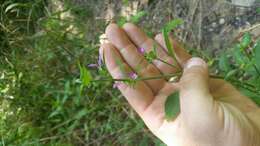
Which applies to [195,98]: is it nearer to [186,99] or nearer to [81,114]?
[186,99]

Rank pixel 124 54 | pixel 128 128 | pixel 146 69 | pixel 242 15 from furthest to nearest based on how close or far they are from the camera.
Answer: pixel 128 128
pixel 242 15
pixel 124 54
pixel 146 69

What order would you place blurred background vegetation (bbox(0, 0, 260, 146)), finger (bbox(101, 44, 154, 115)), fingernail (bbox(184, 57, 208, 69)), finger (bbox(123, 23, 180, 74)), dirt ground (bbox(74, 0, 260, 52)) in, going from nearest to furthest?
fingernail (bbox(184, 57, 208, 69))
finger (bbox(101, 44, 154, 115))
finger (bbox(123, 23, 180, 74))
dirt ground (bbox(74, 0, 260, 52))
blurred background vegetation (bbox(0, 0, 260, 146))

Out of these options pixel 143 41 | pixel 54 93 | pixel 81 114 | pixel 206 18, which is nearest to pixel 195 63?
pixel 143 41

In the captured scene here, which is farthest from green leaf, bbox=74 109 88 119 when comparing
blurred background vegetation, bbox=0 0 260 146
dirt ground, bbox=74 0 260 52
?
dirt ground, bbox=74 0 260 52

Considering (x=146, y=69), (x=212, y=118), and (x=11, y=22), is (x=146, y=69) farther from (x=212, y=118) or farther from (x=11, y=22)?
(x=11, y=22)

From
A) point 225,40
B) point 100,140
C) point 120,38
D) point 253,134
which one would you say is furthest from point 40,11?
point 253,134

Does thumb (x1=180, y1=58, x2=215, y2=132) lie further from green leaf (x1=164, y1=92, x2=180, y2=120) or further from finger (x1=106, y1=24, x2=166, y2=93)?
finger (x1=106, y1=24, x2=166, y2=93)

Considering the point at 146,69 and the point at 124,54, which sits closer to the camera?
the point at 146,69
